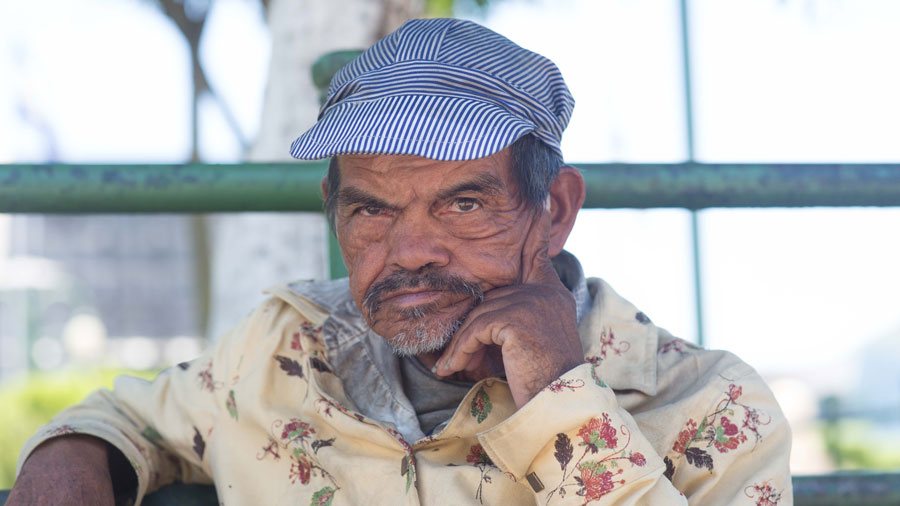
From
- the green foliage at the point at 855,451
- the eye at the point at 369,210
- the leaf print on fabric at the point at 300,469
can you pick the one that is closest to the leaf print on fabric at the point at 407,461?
the leaf print on fabric at the point at 300,469

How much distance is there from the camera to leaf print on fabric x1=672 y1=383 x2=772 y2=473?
1750mm

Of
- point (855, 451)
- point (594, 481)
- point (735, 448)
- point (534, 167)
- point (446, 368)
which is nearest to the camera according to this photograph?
point (594, 481)

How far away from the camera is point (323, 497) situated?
75.0 inches

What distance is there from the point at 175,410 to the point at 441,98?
0.94 meters

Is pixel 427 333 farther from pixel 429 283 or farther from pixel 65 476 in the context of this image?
pixel 65 476

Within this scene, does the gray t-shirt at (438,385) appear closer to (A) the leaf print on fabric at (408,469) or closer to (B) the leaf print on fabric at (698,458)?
(A) the leaf print on fabric at (408,469)

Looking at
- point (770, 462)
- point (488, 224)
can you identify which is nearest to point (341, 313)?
point (488, 224)

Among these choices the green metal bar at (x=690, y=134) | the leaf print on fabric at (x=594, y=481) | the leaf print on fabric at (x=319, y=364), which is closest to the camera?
the leaf print on fabric at (x=594, y=481)

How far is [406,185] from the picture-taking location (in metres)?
1.91

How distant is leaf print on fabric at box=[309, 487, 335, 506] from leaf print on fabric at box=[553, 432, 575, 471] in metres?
0.50

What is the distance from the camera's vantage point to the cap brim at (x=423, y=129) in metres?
1.77

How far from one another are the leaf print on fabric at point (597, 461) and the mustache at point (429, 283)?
371mm

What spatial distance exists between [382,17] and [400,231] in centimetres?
335

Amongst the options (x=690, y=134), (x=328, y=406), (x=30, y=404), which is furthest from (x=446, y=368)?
(x=30, y=404)
